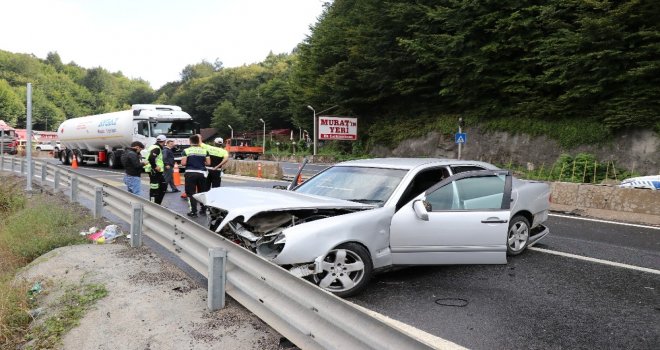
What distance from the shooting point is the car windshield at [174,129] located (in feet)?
76.2

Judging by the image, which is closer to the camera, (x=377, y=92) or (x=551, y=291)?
(x=551, y=291)

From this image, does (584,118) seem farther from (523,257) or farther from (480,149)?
(523,257)

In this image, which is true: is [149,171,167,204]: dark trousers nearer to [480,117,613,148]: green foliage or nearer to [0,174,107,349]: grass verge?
[0,174,107,349]: grass verge

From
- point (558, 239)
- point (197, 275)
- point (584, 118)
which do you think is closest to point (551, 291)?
point (558, 239)

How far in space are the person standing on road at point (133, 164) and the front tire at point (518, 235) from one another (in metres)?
7.00

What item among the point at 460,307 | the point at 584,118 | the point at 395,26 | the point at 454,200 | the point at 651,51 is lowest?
the point at 460,307

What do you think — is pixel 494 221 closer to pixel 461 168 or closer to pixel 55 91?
pixel 461 168

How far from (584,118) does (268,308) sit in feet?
82.6

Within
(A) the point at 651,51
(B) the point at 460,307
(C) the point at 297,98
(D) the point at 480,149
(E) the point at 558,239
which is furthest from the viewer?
(C) the point at 297,98

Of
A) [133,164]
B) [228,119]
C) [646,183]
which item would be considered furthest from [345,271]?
[228,119]

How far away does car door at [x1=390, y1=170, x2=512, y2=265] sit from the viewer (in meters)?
4.88

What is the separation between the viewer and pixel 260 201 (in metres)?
4.93

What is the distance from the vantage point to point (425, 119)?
34.4 metres

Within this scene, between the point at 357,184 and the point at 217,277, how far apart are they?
2260mm
